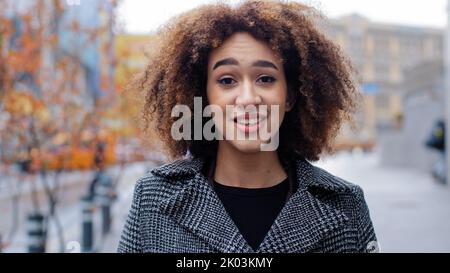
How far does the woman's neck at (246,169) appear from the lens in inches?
69.9

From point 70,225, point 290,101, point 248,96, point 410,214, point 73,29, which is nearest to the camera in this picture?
point 248,96

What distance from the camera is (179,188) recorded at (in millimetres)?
1740

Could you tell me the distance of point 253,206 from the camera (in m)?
1.73

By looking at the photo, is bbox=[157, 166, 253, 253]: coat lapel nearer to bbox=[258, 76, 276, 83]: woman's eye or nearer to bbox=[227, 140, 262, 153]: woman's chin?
bbox=[227, 140, 262, 153]: woman's chin

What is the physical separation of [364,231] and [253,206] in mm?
367

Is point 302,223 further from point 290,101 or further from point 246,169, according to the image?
point 290,101

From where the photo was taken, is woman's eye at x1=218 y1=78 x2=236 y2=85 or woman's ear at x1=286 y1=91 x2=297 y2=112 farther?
woman's ear at x1=286 y1=91 x2=297 y2=112

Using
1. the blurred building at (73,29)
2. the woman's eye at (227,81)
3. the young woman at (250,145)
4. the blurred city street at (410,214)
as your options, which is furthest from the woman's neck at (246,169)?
the blurred building at (73,29)

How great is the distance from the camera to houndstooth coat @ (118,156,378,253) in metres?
1.62

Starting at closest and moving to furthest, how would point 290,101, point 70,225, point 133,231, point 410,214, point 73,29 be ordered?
point 133,231 < point 290,101 < point 73,29 < point 70,225 < point 410,214

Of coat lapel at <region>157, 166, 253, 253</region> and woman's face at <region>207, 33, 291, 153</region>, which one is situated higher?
woman's face at <region>207, 33, 291, 153</region>

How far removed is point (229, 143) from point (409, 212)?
27.3 feet

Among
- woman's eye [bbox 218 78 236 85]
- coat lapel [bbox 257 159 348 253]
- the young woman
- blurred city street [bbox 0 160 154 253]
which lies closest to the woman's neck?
the young woman

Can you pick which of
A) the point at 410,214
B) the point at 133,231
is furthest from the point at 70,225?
the point at 133,231
